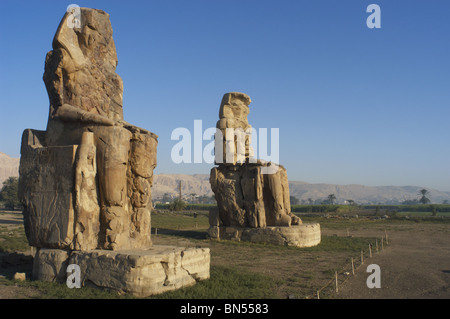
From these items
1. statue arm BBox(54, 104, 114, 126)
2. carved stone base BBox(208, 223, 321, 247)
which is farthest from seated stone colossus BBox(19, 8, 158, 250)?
carved stone base BBox(208, 223, 321, 247)

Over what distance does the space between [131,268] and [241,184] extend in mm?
7809

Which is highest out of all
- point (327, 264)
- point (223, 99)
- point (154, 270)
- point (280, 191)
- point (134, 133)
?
point (223, 99)

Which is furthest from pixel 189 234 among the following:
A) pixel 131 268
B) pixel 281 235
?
pixel 131 268

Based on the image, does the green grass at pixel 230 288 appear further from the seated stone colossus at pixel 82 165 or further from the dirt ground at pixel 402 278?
the seated stone colossus at pixel 82 165

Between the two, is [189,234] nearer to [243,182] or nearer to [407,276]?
[243,182]

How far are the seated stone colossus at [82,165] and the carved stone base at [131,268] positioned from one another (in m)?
0.28

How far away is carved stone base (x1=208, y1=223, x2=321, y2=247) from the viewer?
453 inches

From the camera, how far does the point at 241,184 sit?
41.5 ft

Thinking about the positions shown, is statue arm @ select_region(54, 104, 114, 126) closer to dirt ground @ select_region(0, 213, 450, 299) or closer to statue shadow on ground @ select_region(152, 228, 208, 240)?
dirt ground @ select_region(0, 213, 450, 299)

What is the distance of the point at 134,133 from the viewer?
21.9ft

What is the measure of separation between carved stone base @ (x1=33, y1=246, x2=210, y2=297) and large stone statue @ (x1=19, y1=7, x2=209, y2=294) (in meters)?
0.02

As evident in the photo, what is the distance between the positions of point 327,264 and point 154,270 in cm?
498
